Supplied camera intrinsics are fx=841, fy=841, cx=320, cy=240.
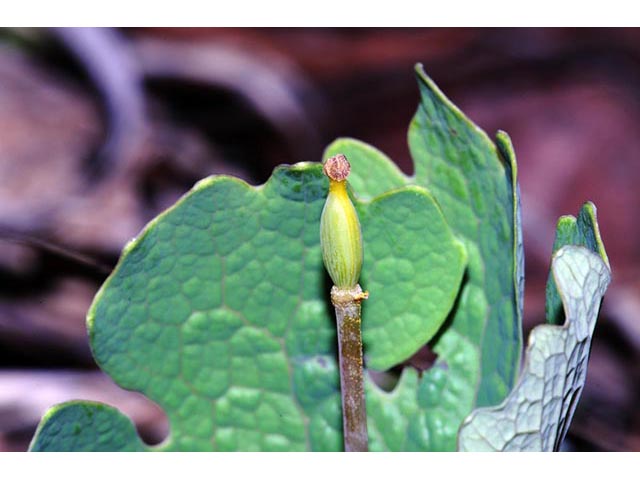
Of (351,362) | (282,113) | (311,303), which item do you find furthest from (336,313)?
(282,113)

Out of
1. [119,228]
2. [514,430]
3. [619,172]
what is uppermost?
[619,172]

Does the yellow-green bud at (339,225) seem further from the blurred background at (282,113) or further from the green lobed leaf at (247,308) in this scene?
the blurred background at (282,113)

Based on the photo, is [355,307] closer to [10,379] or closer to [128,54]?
[10,379]

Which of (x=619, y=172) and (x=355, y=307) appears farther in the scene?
(x=619, y=172)

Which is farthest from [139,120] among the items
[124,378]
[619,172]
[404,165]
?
[124,378]

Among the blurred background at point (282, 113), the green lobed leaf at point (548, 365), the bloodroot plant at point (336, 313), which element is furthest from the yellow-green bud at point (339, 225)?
the blurred background at point (282, 113)

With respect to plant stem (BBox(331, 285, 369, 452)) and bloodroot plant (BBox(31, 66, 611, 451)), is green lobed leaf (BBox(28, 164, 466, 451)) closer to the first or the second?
bloodroot plant (BBox(31, 66, 611, 451))

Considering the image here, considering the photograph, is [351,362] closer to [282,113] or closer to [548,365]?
[548,365]
